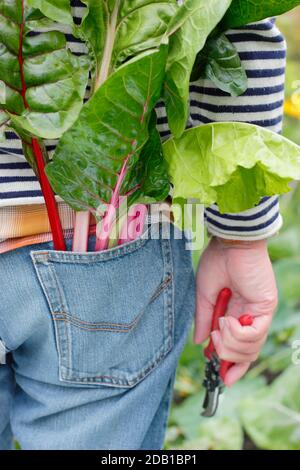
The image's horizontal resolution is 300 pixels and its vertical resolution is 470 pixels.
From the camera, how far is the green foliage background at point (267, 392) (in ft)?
4.31

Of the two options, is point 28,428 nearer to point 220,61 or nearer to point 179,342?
point 179,342

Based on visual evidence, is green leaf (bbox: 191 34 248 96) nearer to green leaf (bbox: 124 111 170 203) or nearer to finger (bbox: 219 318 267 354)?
green leaf (bbox: 124 111 170 203)

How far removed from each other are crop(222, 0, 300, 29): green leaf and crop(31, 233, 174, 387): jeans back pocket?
10.6 inches

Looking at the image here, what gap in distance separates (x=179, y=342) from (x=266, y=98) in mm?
349

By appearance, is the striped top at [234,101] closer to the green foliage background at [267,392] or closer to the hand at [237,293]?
the hand at [237,293]

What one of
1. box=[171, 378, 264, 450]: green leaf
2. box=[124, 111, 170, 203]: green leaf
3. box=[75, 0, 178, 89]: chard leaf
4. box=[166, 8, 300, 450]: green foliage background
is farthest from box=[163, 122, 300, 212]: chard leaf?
box=[171, 378, 264, 450]: green leaf

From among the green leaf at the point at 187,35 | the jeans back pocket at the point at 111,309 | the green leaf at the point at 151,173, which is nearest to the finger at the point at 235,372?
the jeans back pocket at the point at 111,309

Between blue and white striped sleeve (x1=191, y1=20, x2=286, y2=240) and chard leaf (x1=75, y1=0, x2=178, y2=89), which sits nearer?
chard leaf (x1=75, y1=0, x2=178, y2=89)

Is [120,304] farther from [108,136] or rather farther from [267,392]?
[267,392]

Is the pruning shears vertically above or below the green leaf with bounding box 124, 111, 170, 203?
below

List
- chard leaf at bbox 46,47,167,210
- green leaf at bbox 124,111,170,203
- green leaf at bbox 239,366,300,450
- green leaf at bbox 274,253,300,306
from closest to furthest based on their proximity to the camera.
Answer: chard leaf at bbox 46,47,167,210 → green leaf at bbox 124,111,170,203 → green leaf at bbox 239,366,300,450 → green leaf at bbox 274,253,300,306

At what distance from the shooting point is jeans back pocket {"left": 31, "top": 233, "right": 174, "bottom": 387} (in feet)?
2.32

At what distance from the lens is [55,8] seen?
1.78ft
